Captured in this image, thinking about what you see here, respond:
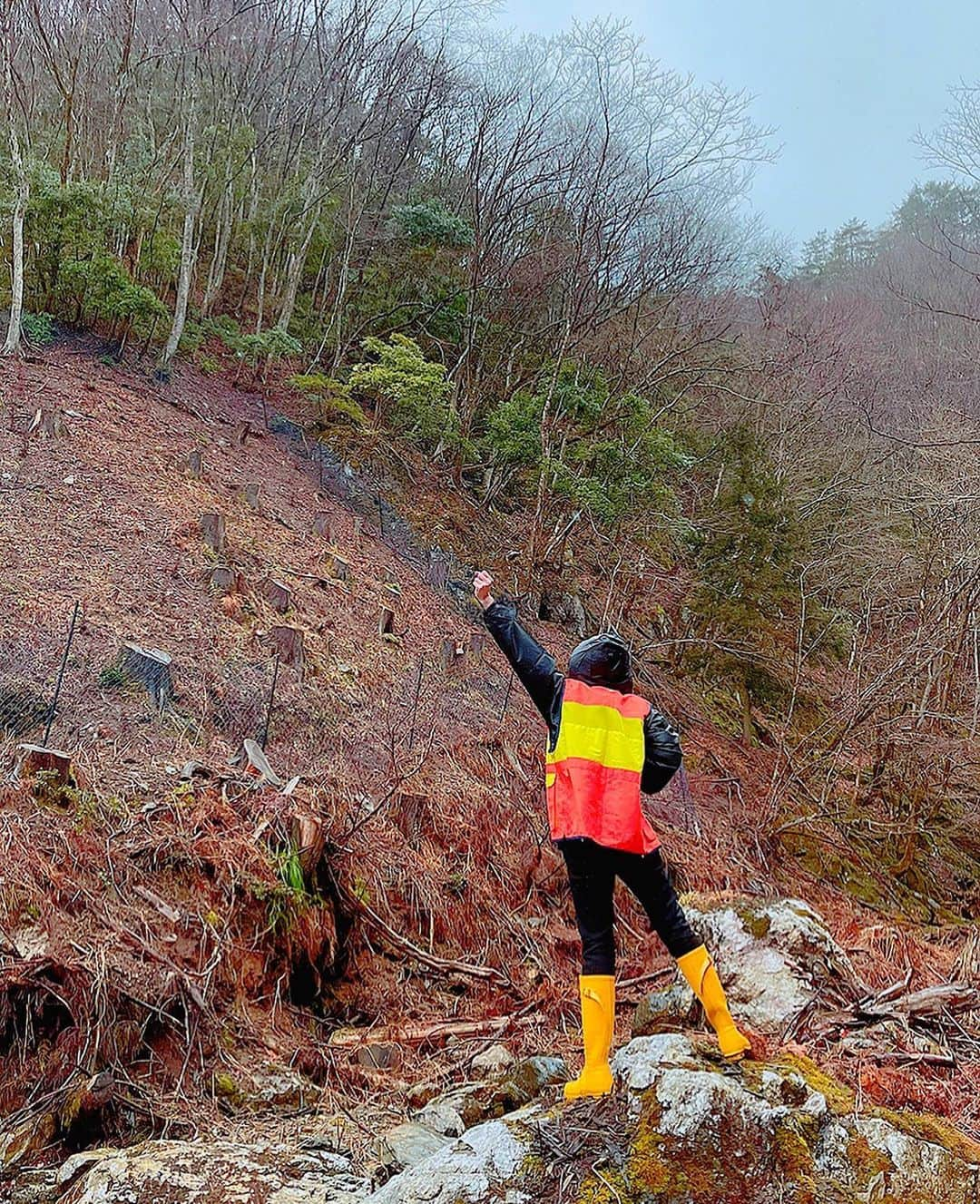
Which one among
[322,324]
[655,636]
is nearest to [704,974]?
[655,636]

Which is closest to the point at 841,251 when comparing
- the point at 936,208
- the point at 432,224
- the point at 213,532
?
the point at 936,208

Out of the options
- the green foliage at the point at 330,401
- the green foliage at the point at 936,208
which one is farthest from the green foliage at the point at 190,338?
the green foliage at the point at 936,208

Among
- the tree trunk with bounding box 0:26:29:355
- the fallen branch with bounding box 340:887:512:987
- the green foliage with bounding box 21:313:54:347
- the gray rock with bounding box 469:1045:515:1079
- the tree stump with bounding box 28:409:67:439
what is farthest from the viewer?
the green foliage with bounding box 21:313:54:347

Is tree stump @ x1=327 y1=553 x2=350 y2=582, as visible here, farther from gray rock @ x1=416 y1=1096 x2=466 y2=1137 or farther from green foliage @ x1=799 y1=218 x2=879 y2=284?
green foliage @ x1=799 y1=218 x2=879 y2=284

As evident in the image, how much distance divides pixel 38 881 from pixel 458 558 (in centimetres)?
990

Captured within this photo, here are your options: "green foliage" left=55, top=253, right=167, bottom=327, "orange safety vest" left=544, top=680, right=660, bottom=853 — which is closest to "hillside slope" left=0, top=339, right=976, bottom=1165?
"green foliage" left=55, top=253, right=167, bottom=327

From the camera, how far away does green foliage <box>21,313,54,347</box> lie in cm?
1199

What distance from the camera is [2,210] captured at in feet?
37.6

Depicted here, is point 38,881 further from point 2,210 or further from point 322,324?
point 322,324

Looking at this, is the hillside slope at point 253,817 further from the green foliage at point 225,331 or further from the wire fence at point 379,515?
the green foliage at point 225,331

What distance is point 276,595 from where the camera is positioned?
9875 mm

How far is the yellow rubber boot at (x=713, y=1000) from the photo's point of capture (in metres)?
3.12

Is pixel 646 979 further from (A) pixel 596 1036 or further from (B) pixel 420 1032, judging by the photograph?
(A) pixel 596 1036

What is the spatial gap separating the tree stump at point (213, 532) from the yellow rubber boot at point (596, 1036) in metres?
7.76
